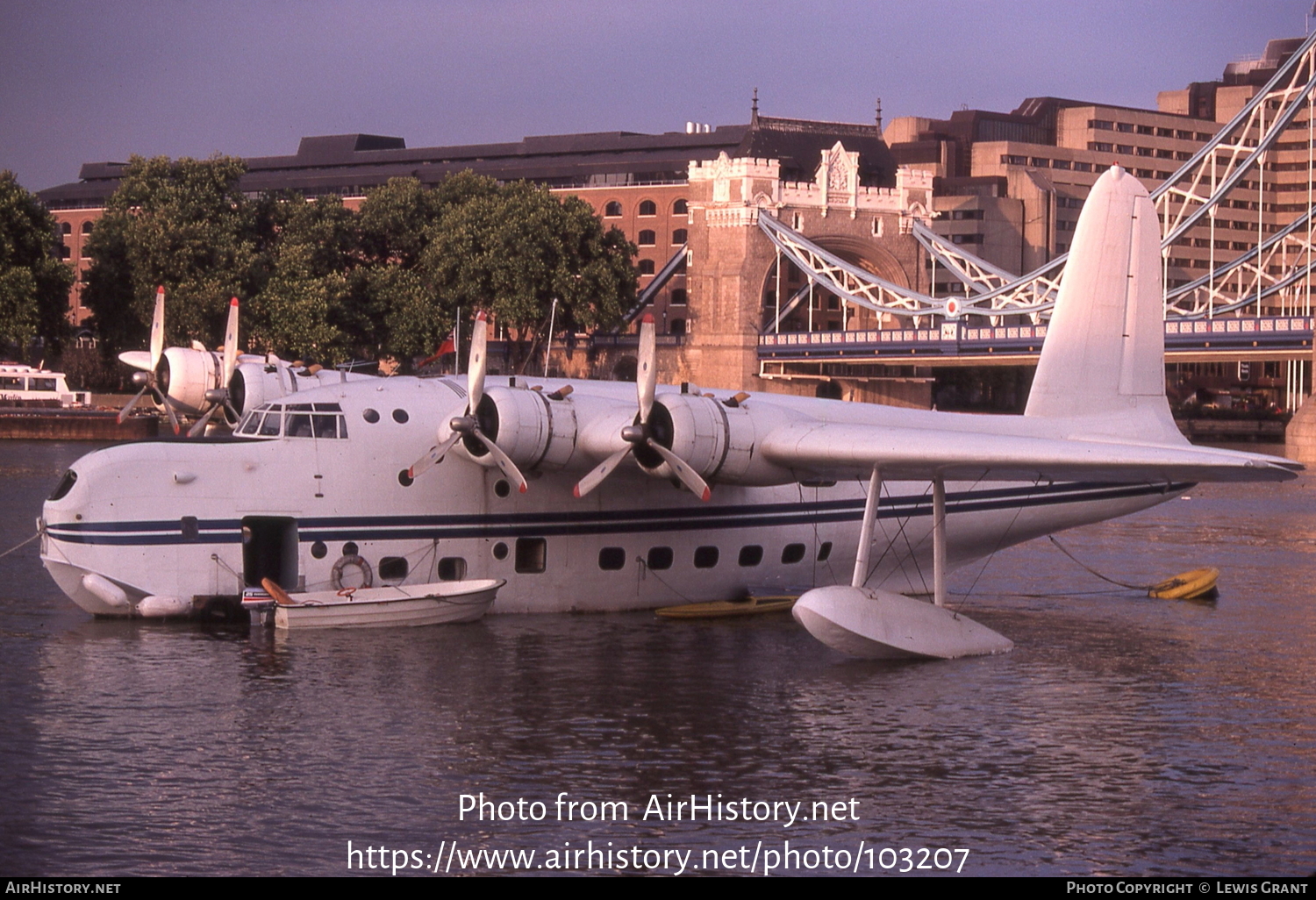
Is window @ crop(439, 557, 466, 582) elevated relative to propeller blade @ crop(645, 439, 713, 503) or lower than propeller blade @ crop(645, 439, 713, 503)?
lower

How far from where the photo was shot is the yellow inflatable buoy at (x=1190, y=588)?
3812 centimetres

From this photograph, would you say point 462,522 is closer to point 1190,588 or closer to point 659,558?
point 659,558

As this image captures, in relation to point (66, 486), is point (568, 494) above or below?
below

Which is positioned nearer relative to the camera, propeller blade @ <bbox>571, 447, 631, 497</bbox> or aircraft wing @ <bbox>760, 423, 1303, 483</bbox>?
aircraft wing @ <bbox>760, 423, 1303, 483</bbox>

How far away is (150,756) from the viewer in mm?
20469

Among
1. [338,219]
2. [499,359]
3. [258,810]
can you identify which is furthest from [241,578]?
[499,359]

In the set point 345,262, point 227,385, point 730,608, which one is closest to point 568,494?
point 730,608

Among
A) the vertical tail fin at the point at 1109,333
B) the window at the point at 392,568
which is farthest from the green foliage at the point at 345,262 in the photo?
the window at the point at 392,568

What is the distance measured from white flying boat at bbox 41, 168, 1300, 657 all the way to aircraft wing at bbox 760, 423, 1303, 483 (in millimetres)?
47

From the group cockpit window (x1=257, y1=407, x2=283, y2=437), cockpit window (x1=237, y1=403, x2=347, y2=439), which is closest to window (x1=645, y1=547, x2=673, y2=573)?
cockpit window (x1=237, y1=403, x2=347, y2=439)

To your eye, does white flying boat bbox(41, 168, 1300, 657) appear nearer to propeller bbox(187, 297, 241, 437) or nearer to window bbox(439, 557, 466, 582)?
window bbox(439, 557, 466, 582)

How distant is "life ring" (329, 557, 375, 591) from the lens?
28.8m

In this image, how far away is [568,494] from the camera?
3041cm

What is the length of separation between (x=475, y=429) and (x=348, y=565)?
11.6 feet
